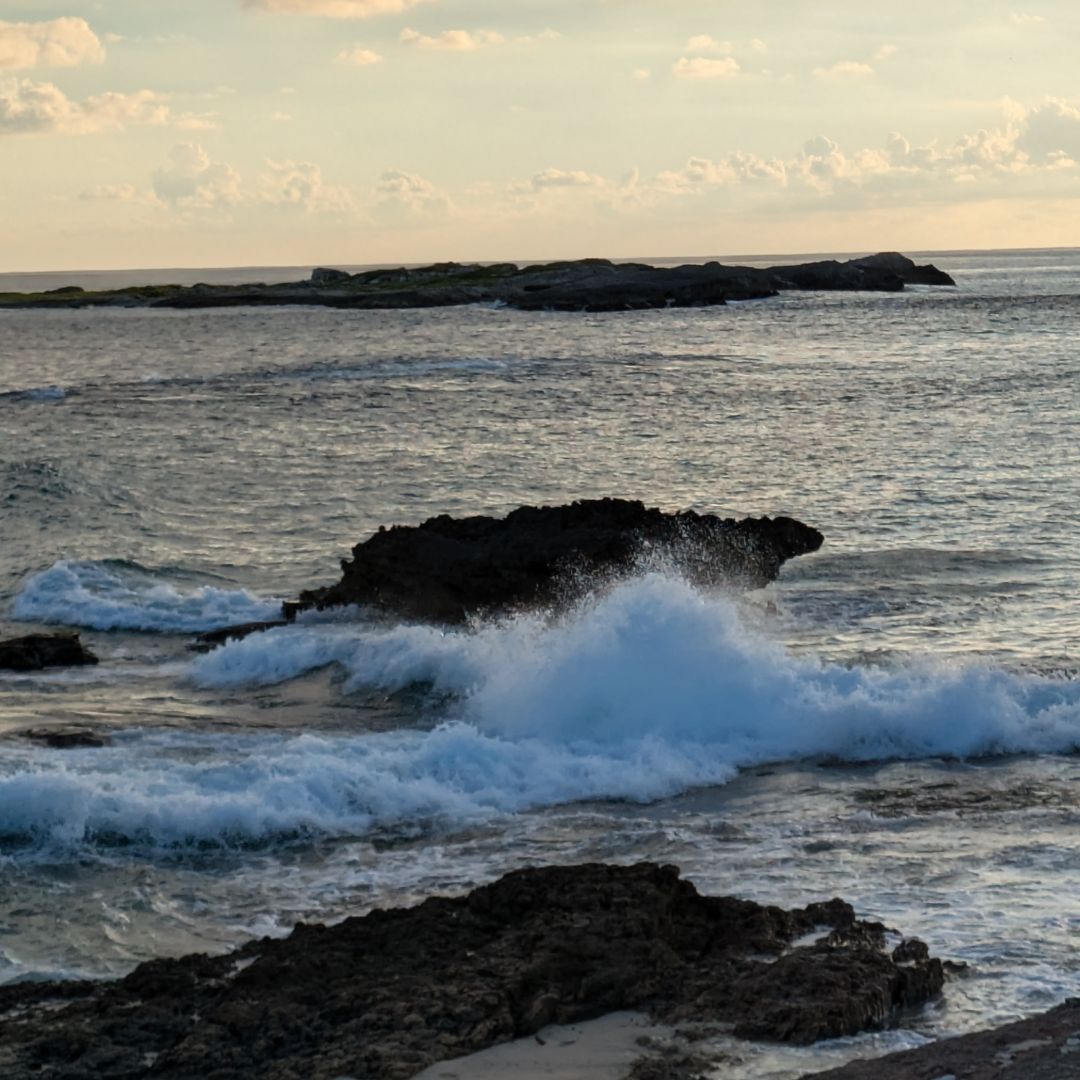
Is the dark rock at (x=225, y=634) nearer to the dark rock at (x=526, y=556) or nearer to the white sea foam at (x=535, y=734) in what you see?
the dark rock at (x=526, y=556)

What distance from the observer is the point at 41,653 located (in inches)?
739

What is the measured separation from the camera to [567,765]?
14.4 meters

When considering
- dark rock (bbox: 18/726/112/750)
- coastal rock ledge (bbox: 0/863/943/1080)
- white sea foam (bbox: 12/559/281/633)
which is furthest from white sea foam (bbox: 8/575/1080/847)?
coastal rock ledge (bbox: 0/863/943/1080)

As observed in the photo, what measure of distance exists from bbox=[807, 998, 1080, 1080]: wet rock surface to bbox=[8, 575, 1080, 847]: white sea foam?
18.1ft

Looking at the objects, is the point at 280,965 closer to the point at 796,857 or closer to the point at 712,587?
the point at 796,857

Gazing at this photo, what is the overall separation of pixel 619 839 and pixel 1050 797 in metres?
3.65

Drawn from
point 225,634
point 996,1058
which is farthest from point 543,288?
point 996,1058

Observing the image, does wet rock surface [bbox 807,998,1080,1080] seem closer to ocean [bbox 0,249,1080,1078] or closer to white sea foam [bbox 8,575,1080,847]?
ocean [bbox 0,249,1080,1078]

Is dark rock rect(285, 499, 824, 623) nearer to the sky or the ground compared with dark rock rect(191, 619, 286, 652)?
nearer to the sky

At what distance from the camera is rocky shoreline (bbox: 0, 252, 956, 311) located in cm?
11093

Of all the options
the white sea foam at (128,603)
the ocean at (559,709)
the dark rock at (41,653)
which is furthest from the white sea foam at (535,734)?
the white sea foam at (128,603)

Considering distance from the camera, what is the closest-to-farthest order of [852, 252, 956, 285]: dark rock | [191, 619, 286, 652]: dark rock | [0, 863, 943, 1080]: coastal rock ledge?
1. [0, 863, 943, 1080]: coastal rock ledge
2. [191, 619, 286, 652]: dark rock
3. [852, 252, 956, 285]: dark rock

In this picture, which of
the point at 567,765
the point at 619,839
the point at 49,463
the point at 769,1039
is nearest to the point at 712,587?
the point at 567,765

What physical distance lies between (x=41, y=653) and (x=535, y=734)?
6.49m
